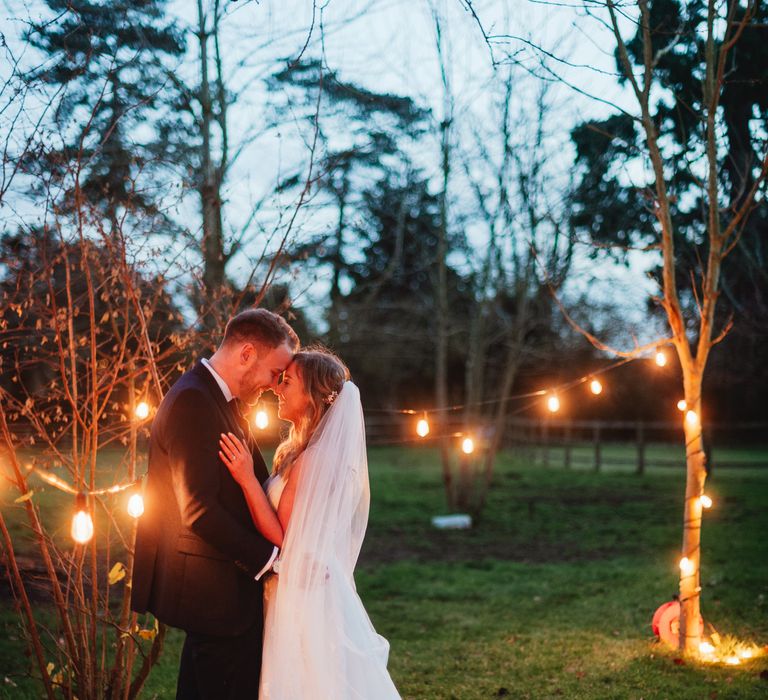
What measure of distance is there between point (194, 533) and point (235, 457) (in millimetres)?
312

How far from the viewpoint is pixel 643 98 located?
4.94 meters

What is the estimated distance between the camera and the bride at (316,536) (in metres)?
3.05

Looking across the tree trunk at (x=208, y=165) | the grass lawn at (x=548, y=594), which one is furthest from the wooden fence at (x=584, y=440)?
the tree trunk at (x=208, y=165)

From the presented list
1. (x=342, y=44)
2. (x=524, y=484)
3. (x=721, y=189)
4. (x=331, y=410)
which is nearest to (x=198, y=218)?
(x=342, y=44)

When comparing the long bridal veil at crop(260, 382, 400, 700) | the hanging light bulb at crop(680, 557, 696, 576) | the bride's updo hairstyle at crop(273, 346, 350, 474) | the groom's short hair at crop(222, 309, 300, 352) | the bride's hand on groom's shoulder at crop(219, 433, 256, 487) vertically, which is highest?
the groom's short hair at crop(222, 309, 300, 352)

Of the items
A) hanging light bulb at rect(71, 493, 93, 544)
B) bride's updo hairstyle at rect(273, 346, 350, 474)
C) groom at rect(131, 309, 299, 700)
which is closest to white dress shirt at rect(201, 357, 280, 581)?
groom at rect(131, 309, 299, 700)

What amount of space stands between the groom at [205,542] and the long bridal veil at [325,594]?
0.11m

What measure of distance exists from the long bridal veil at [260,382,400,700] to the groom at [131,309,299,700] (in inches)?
4.5

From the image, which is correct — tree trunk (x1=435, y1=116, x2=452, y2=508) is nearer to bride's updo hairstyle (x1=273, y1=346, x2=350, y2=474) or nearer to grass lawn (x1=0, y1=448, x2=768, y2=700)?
grass lawn (x1=0, y1=448, x2=768, y2=700)

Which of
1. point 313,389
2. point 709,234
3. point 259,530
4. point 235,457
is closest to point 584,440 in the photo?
point 709,234

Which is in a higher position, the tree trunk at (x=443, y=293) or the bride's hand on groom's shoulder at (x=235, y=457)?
the tree trunk at (x=443, y=293)

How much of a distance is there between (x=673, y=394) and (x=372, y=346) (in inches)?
569

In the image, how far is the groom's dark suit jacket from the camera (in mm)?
2742

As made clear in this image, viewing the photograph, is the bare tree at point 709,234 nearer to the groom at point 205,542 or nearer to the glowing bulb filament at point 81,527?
the groom at point 205,542
